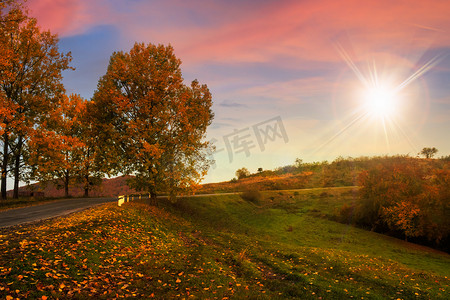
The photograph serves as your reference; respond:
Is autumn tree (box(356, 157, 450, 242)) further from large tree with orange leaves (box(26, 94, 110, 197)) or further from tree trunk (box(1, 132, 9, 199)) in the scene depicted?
tree trunk (box(1, 132, 9, 199))

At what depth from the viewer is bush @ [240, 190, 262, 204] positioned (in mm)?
48000

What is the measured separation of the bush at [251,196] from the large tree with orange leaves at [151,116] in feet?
66.2

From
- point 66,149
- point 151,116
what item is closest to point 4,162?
point 66,149

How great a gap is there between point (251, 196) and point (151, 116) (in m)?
26.5

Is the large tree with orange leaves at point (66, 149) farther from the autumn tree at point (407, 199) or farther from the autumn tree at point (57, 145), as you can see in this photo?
the autumn tree at point (407, 199)

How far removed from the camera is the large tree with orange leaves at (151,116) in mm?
26688

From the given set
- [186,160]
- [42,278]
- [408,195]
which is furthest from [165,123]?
[408,195]

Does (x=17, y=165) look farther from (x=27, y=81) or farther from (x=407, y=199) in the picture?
(x=407, y=199)

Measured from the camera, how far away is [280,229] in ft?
114

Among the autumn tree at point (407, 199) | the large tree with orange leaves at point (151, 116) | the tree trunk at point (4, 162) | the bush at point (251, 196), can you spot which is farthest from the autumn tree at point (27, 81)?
the autumn tree at point (407, 199)

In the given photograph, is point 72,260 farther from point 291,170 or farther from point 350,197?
point 291,170

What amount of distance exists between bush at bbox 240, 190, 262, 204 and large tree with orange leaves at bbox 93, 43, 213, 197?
66.2 ft

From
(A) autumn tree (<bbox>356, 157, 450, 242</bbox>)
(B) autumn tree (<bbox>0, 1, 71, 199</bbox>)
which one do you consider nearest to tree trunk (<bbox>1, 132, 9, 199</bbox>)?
(B) autumn tree (<bbox>0, 1, 71, 199</bbox>)

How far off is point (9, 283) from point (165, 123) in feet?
66.3
